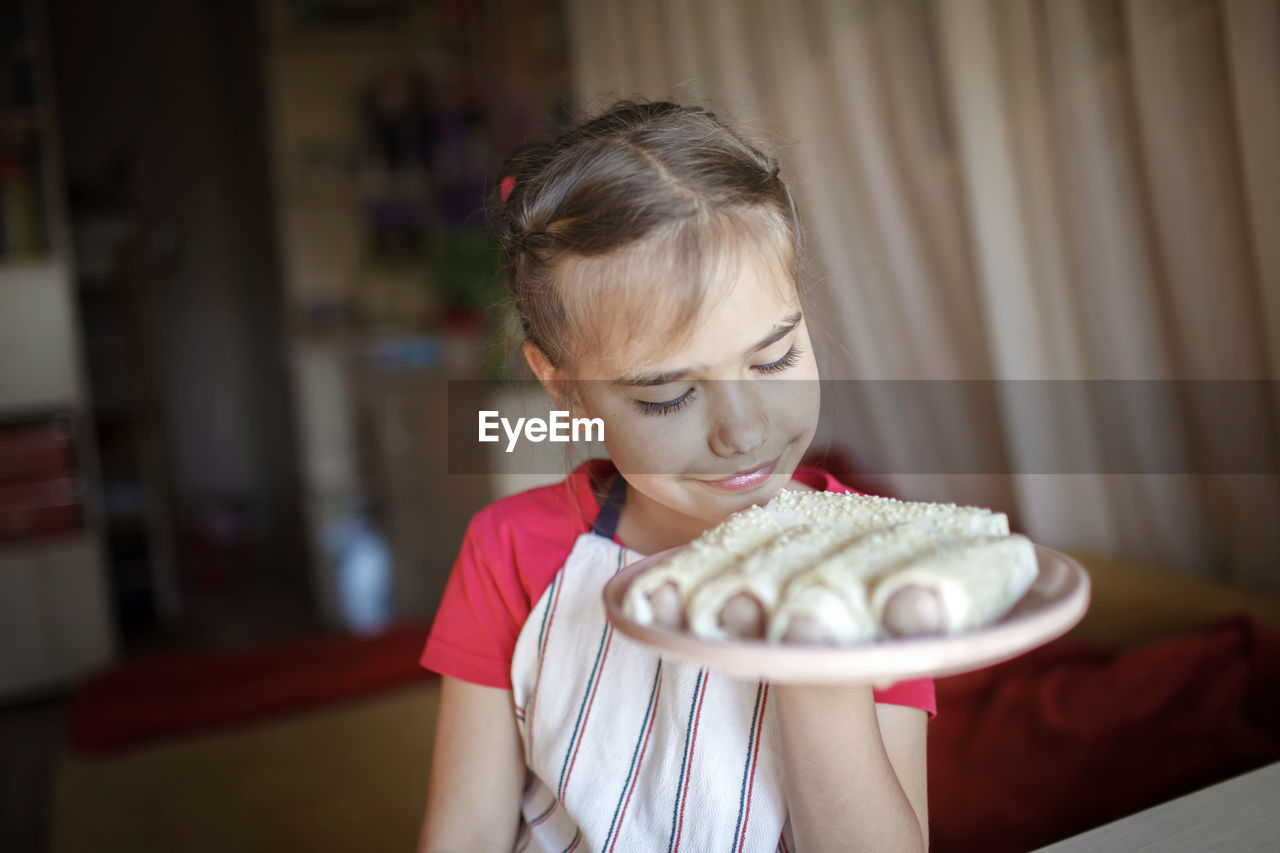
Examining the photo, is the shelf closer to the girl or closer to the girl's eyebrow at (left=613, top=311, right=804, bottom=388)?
the girl

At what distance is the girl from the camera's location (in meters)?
0.56

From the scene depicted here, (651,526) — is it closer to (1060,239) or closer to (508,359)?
(508,359)

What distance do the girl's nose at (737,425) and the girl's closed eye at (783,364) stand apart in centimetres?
2

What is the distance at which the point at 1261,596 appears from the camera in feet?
3.97

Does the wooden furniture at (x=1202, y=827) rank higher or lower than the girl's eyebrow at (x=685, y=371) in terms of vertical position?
lower

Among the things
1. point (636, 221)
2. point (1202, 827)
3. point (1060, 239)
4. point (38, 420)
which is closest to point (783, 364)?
point (636, 221)

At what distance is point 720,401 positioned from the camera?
55 cm

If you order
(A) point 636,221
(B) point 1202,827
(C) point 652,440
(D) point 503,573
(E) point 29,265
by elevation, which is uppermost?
(E) point 29,265

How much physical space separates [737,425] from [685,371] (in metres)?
0.04

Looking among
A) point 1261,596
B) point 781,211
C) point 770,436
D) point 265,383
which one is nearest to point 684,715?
point 770,436

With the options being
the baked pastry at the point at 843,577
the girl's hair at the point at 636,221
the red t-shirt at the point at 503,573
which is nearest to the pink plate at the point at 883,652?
the baked pastry at the point at 843,577

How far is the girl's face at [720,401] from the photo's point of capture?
56 cm

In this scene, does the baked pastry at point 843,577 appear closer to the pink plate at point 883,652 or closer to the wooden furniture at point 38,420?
the pink plate at point 883,652
